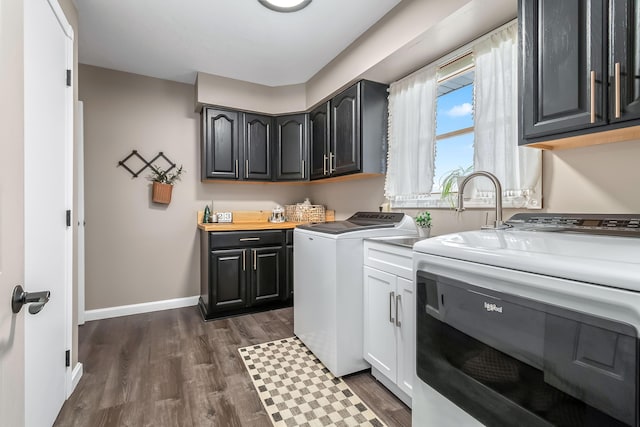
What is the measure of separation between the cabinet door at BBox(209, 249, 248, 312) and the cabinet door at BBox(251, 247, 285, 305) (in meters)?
0.10

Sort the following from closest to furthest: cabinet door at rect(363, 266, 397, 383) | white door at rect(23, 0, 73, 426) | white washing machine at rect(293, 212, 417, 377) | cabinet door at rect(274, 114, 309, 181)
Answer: white door at rect(23, 0, 73, 426), cabinet door at rect(363, 266, 397, 383), white washing machine at rect(293, 212, 417, 377), cabinet door at rect(274, 114, 309, 181)

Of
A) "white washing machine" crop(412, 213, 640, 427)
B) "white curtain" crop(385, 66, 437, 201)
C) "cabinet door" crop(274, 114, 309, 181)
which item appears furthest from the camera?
"cabinet door" crop(274, 114, 309, 181)

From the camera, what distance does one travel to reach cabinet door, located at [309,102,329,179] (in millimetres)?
3072

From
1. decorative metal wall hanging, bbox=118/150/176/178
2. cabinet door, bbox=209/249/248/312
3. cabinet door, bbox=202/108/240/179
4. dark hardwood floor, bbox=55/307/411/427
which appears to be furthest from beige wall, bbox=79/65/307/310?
cabinet door, bbox=209/249/248/312

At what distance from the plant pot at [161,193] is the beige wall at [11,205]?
7.65ft

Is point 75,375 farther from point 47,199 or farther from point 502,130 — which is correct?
point 502,130

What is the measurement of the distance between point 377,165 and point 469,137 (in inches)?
30.8

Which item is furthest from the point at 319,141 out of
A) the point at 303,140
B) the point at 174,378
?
the point at 174,378

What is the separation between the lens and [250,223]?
11.8 feet

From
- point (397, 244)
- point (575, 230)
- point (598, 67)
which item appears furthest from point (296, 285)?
point (598, 67)

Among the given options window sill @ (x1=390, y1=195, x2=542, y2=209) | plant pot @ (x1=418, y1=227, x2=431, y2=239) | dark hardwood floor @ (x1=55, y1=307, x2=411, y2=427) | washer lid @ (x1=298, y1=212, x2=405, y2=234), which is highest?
window sill @ (x1=390, y1=195, x2=542, y2=209)

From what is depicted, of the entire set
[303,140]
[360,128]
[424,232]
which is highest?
[303,140]

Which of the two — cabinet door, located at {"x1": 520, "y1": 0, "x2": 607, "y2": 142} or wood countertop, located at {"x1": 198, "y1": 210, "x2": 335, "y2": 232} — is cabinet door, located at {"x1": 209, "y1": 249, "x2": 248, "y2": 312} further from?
cabinet door, located at {"x1": 520, "y1": 0, "x2": 607, "y2": 142}

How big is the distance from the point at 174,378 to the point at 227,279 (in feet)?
3.67
